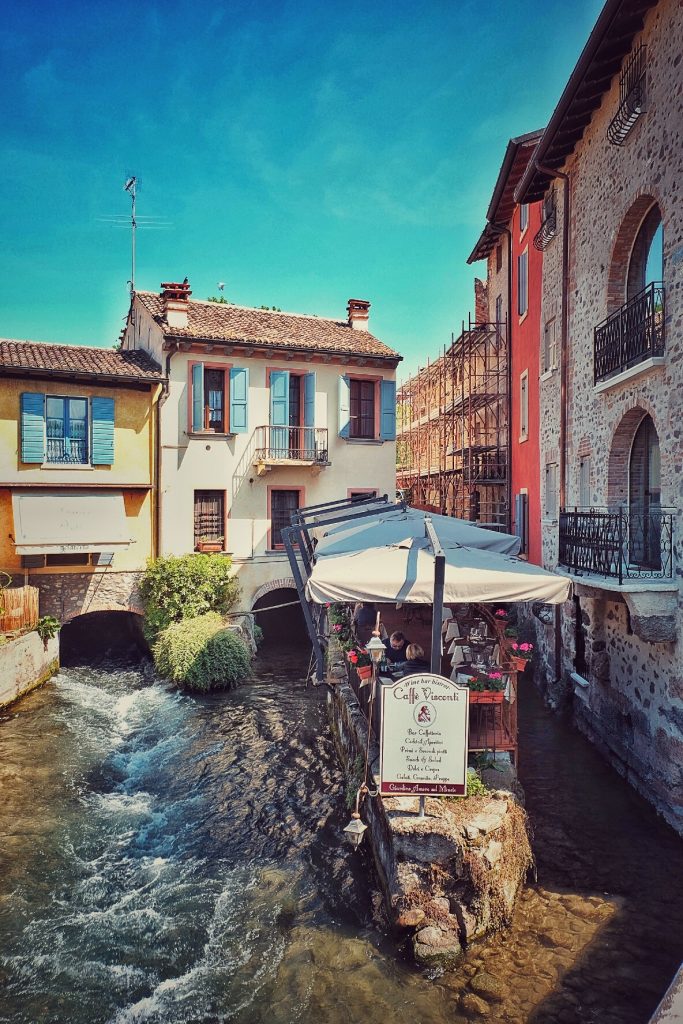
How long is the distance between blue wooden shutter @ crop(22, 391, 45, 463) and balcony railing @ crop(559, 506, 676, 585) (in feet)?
44.6

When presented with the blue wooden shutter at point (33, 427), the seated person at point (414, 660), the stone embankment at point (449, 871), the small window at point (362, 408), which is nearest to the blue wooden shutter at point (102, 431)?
the blue wooden shutter at point (33, 427)

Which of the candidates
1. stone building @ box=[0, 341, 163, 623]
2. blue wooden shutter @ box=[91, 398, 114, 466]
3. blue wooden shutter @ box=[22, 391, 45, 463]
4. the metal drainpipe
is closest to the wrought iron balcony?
the metal drainpipe

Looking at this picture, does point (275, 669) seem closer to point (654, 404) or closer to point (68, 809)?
point (68, 809)

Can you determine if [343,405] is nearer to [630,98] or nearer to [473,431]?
Answer: [473,431]

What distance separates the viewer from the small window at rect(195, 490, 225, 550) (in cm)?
1853

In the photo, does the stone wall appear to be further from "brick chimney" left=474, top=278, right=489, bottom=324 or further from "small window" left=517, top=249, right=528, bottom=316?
"brick chimney" left=474, top=278, right=489, bottom=324

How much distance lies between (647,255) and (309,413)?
36.8 feet

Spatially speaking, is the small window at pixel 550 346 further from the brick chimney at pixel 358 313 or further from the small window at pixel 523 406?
the brick chimney at pixel 358 313

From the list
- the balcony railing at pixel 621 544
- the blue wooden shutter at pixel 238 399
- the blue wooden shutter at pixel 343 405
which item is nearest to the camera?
the balcony railing at pixel 621 544

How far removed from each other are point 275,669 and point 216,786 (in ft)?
23.4

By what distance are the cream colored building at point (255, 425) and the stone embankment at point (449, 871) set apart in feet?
43.0

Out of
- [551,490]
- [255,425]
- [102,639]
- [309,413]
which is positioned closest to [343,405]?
[309,413]

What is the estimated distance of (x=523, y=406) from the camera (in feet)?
57.8

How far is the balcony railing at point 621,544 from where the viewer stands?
8.56 meters
